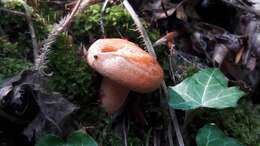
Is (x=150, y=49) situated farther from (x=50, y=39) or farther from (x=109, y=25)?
(x=50, y=39)

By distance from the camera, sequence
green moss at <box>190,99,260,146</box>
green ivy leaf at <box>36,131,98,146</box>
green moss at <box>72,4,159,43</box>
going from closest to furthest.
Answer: green ivy leaf at <box>36,131,98,146</box> < green moss at <box>190,99,260,146</box> < green moss at <box>72,4,159,43</box>

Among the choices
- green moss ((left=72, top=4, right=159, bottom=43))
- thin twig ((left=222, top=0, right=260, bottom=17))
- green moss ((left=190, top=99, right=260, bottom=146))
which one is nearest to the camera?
green moss ((left=190, top=99, right=260, bottom=146))

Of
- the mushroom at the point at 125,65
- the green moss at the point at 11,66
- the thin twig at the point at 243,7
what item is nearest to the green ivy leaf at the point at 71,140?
the mushroom at the point at 125,65

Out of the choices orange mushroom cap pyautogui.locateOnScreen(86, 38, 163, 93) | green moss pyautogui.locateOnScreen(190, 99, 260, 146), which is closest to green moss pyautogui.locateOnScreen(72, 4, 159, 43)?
orange mushroom cap pyautogui.locateOnScreen(86, 38, 163, 93)

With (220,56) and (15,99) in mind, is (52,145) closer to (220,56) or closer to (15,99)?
(15,99)

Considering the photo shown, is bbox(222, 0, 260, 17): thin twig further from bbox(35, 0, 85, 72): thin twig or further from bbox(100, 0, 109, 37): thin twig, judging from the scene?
bbox(35, 0, 85, 72): thin twig
